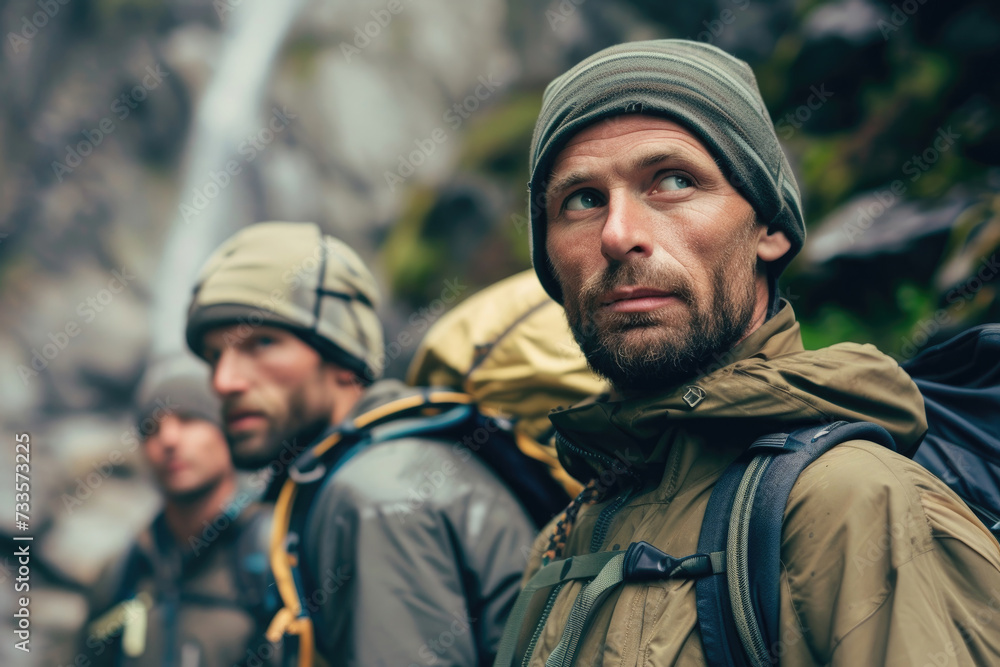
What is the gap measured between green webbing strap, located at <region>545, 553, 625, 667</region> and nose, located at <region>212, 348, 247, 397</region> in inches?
90.5

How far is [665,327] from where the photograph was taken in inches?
60.6

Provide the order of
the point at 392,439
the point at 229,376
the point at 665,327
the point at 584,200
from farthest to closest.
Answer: the point at 229,376
the point at 392,439
the point at 584,200
the point at 665,327

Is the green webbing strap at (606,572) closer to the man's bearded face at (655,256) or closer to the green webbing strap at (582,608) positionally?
the green webbing strap at (582,608)

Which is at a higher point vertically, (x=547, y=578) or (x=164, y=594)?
(x=547, y=578)

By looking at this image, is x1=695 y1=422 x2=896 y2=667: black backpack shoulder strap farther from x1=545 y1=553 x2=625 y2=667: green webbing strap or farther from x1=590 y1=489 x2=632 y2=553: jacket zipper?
x1=590 y1=489 x2=632 y2=553: jacket zipper

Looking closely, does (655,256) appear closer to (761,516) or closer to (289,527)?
(761,516)

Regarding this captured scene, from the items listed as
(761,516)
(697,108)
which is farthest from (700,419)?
(697,108)

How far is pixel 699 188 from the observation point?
1609 millimetres

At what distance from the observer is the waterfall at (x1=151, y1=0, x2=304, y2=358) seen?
10195 millimetres

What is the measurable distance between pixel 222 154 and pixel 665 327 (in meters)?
10.5

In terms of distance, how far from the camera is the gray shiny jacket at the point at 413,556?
2.31 meters

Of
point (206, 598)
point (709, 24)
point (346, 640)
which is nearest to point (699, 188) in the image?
point (346, 640)

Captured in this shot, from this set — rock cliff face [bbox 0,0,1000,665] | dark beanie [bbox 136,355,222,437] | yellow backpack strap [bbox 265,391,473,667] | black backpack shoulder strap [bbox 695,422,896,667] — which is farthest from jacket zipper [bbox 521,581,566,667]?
rock cliff face [bbox 0,0,1000,665]

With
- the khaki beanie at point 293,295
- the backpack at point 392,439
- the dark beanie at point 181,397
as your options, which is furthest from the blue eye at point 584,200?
the dark beanie at point 181,397
